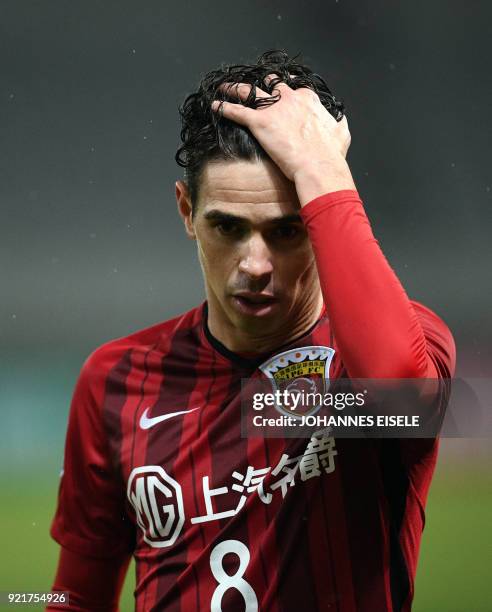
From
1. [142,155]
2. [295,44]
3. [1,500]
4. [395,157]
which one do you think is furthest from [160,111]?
[1,500]

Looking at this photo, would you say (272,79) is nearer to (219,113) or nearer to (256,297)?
(219,113)

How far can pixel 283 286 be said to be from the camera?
1.89m

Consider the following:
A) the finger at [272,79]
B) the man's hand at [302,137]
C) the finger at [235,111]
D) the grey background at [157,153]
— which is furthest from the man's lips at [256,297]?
the grey background at [157,153]

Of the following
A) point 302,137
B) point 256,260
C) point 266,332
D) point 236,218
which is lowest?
point 266,332

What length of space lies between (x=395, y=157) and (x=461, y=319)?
3.43 feet

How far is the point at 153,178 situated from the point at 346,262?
360cm

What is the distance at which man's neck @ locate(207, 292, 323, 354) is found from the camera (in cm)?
204

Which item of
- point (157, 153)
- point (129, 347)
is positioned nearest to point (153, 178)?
point (157, 153)

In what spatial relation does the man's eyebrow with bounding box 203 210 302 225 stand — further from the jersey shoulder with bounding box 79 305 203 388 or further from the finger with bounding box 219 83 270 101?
the jersey shoulder with bounding box 79 305 203 388

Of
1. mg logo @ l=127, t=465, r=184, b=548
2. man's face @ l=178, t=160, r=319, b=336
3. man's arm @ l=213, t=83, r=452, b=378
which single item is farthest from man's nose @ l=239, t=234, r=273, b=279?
mg logo @ l=127, t=465, r=184, b=548

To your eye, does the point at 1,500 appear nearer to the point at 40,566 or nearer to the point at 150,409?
the point at 40,566

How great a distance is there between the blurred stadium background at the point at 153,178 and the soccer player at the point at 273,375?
2.87 meters

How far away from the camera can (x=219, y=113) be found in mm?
2018

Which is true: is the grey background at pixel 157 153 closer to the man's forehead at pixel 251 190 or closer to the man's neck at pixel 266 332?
the man's neck at pixel 266 332
